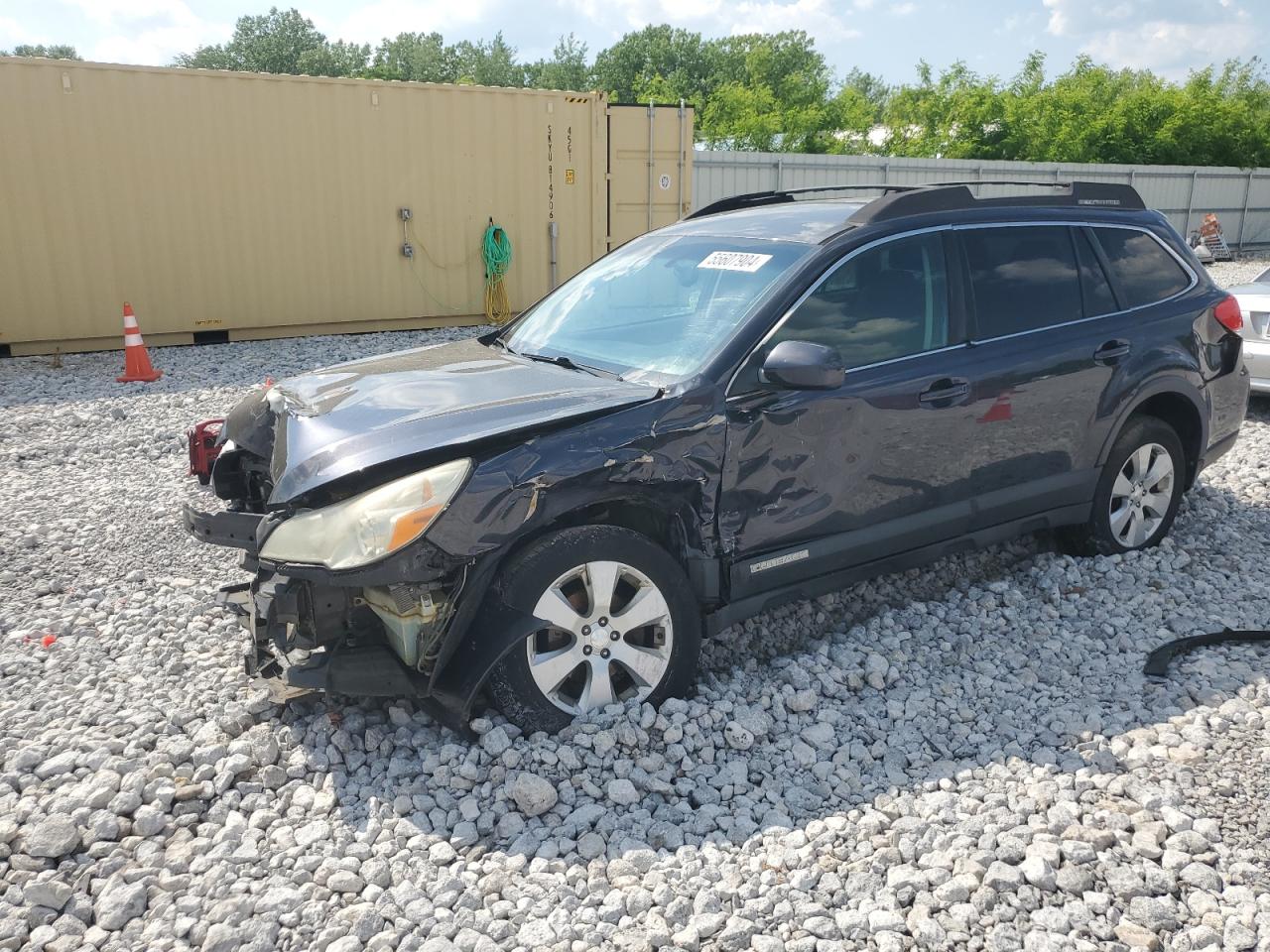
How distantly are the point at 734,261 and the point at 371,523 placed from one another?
6.17ft

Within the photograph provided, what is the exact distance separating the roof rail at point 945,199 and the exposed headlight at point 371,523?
204 centimetres

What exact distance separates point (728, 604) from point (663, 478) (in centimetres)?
59

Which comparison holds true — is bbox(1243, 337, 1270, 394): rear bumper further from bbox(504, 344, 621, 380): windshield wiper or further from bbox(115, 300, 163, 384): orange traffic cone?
bbox(115, 300, 163, 384): orange traffic cone

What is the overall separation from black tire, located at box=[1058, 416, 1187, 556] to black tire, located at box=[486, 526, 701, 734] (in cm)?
249

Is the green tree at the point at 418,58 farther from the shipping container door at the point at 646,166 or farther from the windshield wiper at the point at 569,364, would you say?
the windshield wiper at the point at 569,364

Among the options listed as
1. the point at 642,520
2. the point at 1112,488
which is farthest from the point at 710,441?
the point at 1112,488

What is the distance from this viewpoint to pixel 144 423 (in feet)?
26.7

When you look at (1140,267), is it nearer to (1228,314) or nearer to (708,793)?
(1228,314)

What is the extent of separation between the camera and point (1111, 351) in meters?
4.63

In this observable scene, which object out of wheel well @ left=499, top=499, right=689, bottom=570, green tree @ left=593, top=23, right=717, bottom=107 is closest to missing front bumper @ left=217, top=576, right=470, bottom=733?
wheel well @ left=499, top=499, right=689, bottom=570

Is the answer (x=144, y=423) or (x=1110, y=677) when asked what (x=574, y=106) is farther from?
(x=1110, y=677)

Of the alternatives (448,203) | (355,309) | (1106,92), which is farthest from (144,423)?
(1106,92)

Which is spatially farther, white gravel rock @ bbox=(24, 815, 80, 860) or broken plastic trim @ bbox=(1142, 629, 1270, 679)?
broken plastic trim @ bbox=(1142, 629, 1270, 679)

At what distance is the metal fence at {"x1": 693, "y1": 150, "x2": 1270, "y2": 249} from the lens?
788 inches
